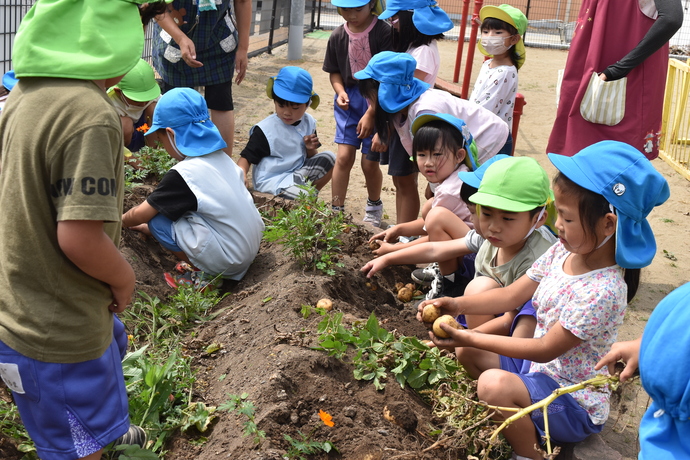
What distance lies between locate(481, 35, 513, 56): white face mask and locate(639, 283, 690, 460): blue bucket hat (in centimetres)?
382

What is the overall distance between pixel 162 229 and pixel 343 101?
6.34 feet

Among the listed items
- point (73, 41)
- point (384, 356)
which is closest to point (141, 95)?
point (384, 356)

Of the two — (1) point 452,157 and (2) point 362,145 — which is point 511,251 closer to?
(1) point 452,157

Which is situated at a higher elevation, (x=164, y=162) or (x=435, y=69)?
(x=435, y=69)

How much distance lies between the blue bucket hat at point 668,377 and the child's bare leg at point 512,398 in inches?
42.5

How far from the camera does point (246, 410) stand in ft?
7.86

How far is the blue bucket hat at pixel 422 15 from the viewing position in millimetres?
4875

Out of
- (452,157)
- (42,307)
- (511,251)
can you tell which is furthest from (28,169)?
(452,157)

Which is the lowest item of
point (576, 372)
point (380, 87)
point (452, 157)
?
point (576, 372)

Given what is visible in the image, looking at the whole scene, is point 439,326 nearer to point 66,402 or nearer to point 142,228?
point 66,402

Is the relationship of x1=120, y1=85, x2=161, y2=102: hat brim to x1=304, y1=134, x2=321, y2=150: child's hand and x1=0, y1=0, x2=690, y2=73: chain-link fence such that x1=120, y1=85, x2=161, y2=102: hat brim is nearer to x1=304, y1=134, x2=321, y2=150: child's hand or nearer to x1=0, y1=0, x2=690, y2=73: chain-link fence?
x1=304, y1=134, x2=321, y2=150: child's hand

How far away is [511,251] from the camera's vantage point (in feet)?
10.7

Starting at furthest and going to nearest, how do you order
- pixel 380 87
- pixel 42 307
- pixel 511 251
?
pixel 380 87, pixel 511 251, pixel 42 307

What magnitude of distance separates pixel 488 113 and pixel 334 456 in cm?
270
